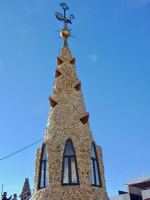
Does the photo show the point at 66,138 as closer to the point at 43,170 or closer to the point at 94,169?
the point at 43,170

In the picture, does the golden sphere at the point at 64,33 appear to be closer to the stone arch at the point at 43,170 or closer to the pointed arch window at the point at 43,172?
the stone arch at the point at 43,170

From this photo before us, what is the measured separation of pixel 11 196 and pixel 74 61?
7.79 metres

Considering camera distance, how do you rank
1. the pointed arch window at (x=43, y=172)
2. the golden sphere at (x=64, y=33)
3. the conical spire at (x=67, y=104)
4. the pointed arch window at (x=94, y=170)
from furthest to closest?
the golden sphere at (x=64, y=33)
the conical spire at (x=67, y=104)
the pointed arch window at (x=94, y=170)
the pointed arch window at (x=43, y=172)

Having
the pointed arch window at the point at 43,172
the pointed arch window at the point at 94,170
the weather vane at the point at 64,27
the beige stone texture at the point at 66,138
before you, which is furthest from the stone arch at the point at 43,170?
A: the weather vane at the point at 64,27

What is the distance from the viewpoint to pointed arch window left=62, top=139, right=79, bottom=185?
11359mm

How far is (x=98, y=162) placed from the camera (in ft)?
40.5

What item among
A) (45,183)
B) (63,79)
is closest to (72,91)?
(63,79)

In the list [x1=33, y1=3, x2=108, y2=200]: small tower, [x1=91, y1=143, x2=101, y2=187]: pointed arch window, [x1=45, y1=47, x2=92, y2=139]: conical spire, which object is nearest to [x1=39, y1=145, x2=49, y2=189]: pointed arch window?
[x1=33, y1=3, x2=108, y2=200]: small tower

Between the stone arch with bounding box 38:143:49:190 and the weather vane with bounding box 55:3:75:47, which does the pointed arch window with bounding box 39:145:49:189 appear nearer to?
the stone arch with bounding box 38:143:49:190

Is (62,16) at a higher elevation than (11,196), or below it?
higher

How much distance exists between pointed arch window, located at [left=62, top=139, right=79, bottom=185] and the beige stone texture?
172 mm

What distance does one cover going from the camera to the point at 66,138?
12148mm

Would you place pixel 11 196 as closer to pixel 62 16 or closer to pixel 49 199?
pixel 49 199

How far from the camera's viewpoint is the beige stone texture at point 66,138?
36.4 ft
